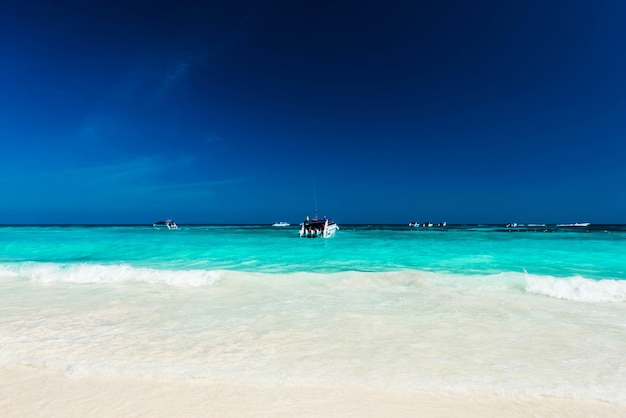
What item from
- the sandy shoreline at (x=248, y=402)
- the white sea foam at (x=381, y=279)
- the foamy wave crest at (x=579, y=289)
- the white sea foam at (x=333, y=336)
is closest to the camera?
the sandy shoreline at (x=248, y=402)

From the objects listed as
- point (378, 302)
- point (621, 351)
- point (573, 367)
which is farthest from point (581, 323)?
point (378, 302)

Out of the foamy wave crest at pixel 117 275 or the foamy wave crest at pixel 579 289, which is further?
the foamy wave crest at pixel 117 275

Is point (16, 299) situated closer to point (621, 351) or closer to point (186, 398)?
point (186, 398)

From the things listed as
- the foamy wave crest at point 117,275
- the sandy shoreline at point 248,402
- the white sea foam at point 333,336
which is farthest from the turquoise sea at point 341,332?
the foamy wave crest at point 117,275

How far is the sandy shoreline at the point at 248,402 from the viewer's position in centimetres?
326

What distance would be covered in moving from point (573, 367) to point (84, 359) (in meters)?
6.76

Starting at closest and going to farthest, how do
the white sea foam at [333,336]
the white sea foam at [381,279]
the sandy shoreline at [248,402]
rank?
the sandy shoreline at [248,402] < the white sea foam at [333,336] < the white sea foam at [381,279]

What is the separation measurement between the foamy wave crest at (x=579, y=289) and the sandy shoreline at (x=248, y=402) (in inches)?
269

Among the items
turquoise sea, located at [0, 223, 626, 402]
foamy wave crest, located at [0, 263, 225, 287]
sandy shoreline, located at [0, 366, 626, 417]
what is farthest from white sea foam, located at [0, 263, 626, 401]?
foamy wave crest, located at [0, 263, 225, 287]

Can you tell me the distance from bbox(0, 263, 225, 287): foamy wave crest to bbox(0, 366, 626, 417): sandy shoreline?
22.9ft

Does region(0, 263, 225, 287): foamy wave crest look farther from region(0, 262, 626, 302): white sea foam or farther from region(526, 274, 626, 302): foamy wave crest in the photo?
region(526, 274, 626, 302): foamy wave crest

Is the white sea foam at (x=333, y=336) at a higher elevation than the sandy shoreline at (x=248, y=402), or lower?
higher

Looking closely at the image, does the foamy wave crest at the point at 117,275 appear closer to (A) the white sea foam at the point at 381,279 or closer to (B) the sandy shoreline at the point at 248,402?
(A) the white sea foam at the point at 381,279

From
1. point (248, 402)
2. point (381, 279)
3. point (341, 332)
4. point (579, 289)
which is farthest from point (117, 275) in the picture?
point (579, 289)
